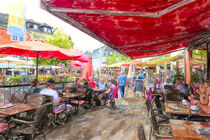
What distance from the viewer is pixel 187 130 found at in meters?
1.98

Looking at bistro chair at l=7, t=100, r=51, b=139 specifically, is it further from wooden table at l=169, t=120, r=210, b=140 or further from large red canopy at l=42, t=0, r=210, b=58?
wooden table at l=169, t=120, r=210, b=140

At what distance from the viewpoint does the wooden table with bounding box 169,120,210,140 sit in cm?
177

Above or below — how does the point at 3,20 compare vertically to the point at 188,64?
above

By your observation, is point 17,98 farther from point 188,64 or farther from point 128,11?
point 188,64

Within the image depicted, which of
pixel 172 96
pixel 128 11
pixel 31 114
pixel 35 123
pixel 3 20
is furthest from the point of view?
pixel 3 20

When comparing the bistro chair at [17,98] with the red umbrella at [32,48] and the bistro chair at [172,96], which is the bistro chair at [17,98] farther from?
the bistro chair at [172,96]

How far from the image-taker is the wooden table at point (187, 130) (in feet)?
5.79

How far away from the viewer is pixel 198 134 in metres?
1.86

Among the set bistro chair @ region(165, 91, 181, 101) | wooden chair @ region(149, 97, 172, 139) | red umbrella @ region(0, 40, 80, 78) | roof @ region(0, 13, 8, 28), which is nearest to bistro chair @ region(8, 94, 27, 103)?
red umbrella @ region(0, 40, 80, 78)

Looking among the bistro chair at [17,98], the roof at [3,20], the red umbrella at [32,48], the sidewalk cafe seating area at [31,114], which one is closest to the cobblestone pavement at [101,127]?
the sidewalk cafe seating area at [31,114]

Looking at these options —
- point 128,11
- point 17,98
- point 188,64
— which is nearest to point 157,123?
point 128,11

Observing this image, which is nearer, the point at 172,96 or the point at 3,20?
the point at 172,96

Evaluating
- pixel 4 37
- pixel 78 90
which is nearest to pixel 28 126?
pixel 78 90

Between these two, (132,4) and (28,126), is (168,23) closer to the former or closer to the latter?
(132,4)
